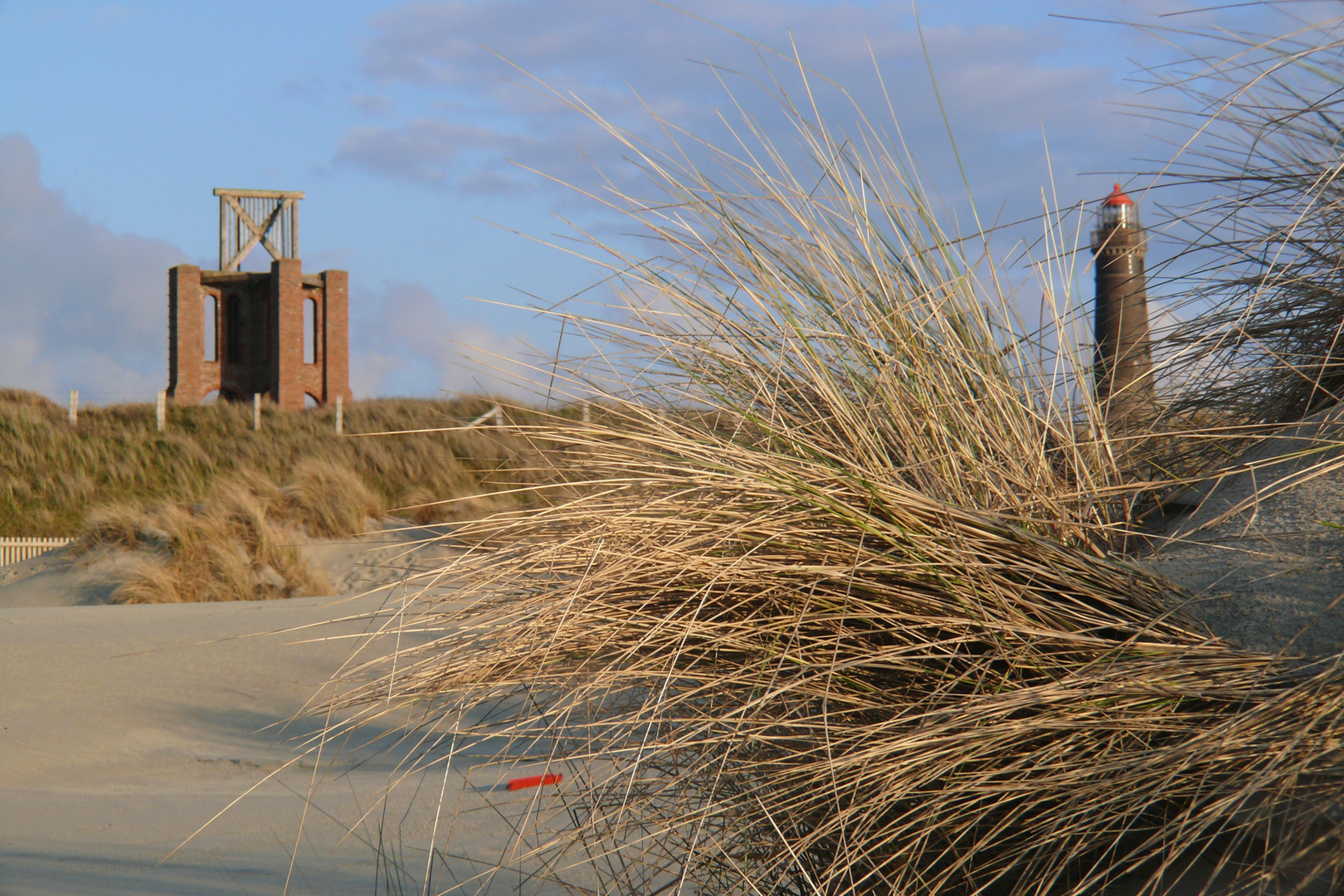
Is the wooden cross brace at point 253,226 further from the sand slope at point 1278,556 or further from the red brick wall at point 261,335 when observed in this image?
the sand slope at point 1278,556

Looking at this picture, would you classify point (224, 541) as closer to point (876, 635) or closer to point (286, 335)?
point (876, 635)

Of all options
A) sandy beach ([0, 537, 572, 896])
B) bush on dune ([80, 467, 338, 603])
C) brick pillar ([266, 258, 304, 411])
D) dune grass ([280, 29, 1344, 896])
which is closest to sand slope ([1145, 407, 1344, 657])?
dune grass ([280, 29, 1344, 896])

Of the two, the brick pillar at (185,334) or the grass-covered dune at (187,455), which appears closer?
the grass-covered dune at (187,455)

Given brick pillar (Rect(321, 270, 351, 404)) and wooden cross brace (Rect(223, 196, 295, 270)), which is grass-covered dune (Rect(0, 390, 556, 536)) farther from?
wooden cross brace (Rect(223, 196, 295, 270))

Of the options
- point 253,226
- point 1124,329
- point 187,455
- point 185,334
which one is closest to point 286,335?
point 185,334

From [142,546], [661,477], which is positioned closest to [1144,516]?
[661,477]

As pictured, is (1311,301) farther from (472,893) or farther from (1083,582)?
(472,893)

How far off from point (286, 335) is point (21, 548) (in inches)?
501

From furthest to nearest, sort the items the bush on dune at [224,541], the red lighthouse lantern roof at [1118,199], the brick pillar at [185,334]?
1. the brick pillar at [185,334]
2. the bush on dune at [224,541]
3. the red lighthouse lantern roof at [1118,199]

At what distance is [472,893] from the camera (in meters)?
3.32

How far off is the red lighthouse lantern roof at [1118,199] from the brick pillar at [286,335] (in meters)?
26.5

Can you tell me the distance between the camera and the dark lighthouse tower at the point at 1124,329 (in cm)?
210

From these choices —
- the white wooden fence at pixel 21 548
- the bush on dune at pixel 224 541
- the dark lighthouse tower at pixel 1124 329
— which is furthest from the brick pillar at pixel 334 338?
the dark lighthouse tower at pixel 1124 329

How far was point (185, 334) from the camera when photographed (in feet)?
87.5
